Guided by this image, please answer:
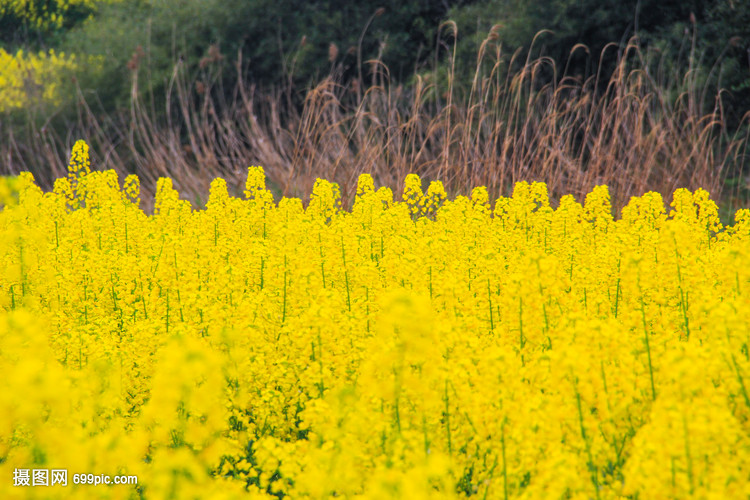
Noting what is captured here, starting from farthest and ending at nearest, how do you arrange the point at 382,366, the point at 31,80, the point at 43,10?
1. the point at 43,10
2. the point at 31,80
3. the point at 382,366


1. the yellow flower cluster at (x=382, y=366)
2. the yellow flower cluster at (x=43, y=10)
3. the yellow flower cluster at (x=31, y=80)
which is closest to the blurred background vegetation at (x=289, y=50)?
the yellow flower cluster at (x=31, y=80)

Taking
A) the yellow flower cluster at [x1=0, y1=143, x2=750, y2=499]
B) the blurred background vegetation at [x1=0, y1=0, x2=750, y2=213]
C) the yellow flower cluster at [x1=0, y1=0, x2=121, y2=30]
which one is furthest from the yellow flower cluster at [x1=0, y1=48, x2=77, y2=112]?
the yellow flower cluster at [x1=0, y1=143, x2=750, y2=499]

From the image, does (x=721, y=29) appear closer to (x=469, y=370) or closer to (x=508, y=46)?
(x=508, y=46)

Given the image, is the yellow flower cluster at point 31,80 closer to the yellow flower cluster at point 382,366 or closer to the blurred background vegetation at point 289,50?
the blurred background vegetation at point 289,50

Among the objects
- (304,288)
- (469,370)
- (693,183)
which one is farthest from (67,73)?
(469,370)

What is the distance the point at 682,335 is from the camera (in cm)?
387

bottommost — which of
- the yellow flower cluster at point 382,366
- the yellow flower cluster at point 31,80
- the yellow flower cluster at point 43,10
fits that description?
the yellow flower cluster at point 382,366

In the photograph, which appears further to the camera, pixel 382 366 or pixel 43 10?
pixel 43 10

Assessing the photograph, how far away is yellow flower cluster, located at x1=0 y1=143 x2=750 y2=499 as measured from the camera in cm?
234

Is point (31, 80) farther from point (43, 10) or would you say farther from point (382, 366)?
point (382, 366)

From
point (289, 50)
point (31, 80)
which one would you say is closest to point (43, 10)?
point (31, 80)

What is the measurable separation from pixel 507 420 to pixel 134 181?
4796 millimetres

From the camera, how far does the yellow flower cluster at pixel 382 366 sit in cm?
234

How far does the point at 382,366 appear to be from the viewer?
2.72m
